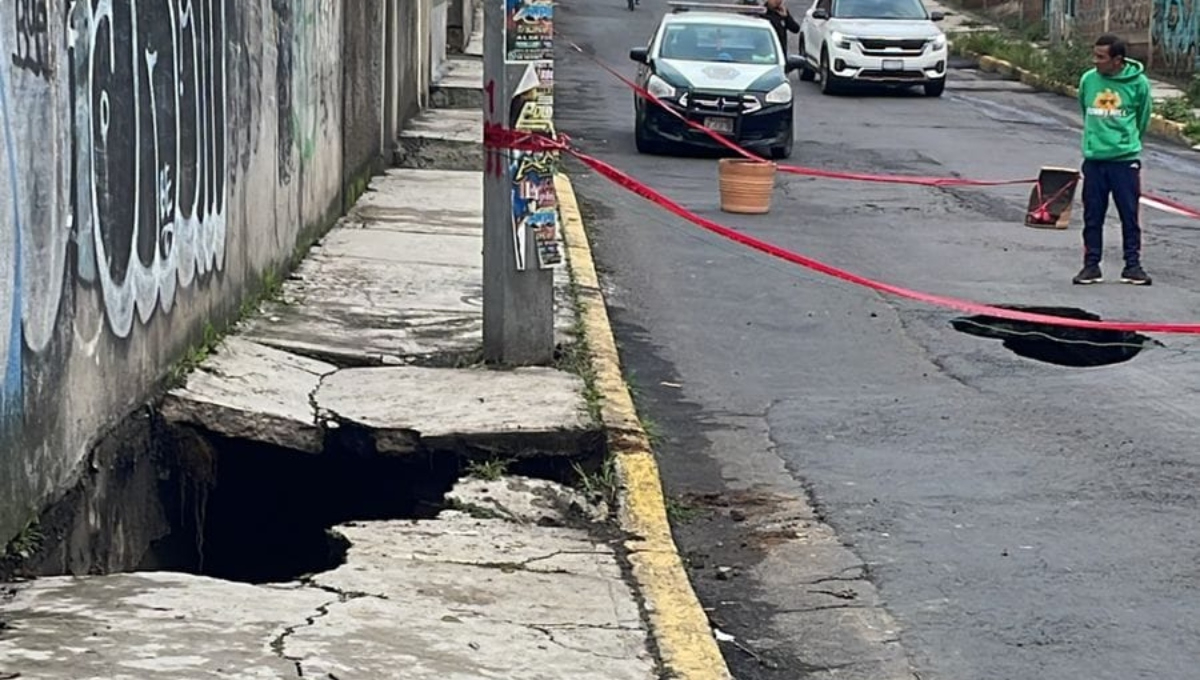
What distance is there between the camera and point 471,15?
3150 cm

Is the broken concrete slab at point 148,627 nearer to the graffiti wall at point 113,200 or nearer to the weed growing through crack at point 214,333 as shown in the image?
the graffiti wall at point 113,200

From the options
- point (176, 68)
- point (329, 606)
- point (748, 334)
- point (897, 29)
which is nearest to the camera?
point (329, 606)

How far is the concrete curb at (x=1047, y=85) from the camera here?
81.4 feet

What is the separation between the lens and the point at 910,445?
8625 mm

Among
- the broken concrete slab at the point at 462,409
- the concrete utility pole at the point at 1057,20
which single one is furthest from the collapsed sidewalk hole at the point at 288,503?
the concrete utility pole at the point at 1057,20

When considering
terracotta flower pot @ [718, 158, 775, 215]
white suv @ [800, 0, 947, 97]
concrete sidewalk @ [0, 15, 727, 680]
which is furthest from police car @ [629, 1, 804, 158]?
concrete sidewalk @ [0, 15, 727, 680]

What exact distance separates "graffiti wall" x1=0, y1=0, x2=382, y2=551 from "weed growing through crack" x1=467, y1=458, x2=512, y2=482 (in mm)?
1295

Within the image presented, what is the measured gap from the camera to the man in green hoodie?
12922 mm

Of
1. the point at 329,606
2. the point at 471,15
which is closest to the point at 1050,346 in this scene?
the point at 329,606

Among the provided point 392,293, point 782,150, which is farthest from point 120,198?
point 782,150

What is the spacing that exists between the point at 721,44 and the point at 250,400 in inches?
576

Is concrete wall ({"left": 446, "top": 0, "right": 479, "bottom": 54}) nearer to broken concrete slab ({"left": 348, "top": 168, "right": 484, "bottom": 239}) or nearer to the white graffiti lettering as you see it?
broken concrete slab ({"left": 348, "top": 168, "right": 484, "bottom": 239})

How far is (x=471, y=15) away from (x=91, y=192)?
25.7m

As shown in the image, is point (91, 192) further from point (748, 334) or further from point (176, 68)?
point (748, 334)
